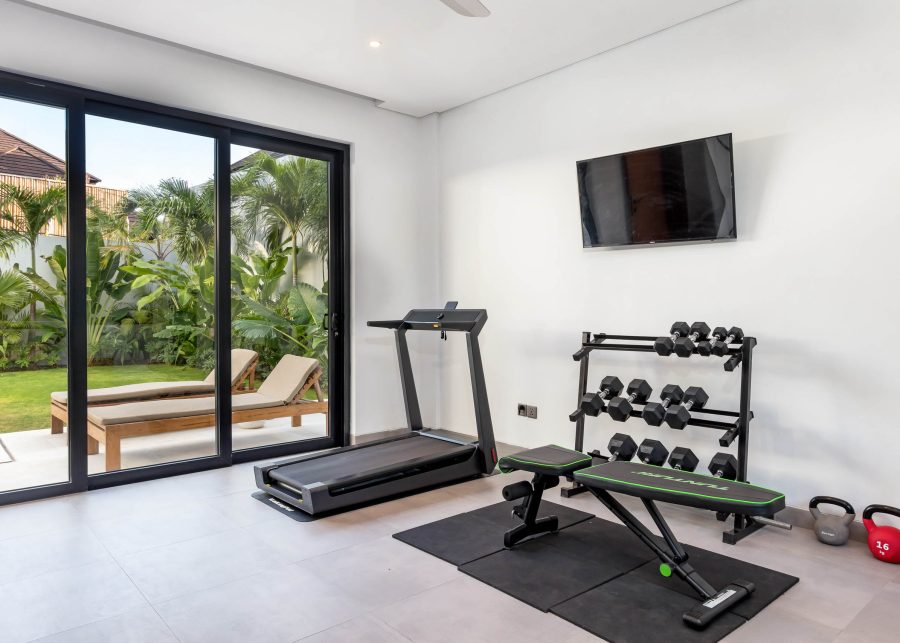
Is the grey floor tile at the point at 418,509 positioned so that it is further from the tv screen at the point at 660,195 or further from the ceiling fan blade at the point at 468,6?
the ceiling fan blade at the point at 468,6

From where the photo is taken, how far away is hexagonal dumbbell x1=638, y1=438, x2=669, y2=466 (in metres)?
3.54

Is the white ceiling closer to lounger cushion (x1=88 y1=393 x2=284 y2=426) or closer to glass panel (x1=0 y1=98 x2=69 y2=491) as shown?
glass panel (x1=0 y1=98 x2=69 y2=491)

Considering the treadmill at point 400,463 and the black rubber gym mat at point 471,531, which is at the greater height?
the treadmill at point 400,463

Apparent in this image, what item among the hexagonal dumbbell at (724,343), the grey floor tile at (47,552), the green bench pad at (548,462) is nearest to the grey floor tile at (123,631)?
the grey floor tile at (47,552)

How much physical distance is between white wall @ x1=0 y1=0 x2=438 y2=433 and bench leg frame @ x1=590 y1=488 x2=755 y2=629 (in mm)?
3147

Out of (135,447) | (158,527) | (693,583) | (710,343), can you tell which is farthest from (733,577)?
(135,447)

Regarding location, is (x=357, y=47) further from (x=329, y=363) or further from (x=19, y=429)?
(x=19, y=429)

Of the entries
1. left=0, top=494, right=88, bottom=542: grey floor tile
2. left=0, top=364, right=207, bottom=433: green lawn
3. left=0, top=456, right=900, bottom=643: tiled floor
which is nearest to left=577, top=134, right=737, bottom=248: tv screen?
left=0, top=456, right=900, bottom=643: tiled floor

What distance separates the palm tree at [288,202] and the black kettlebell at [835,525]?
4.12 metres

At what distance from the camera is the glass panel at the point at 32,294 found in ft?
12.7

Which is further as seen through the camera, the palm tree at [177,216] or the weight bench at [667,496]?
the palm tree at [177,216]

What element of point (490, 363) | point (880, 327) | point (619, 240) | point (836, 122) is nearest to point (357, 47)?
point (619, 240)

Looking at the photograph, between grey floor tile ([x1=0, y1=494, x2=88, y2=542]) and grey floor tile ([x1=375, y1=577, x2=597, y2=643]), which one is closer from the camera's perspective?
grey floor tile ([x1=375, y1=577, x2=597, y2=643])

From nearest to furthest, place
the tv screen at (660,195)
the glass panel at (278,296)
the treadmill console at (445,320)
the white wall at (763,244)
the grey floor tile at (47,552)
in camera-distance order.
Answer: the grey floor tile at (47,552) < the white wall at (763,244) < the tv screen at (660,195) < the treadmill console at (445,320) < the glass panel at (278,296)
